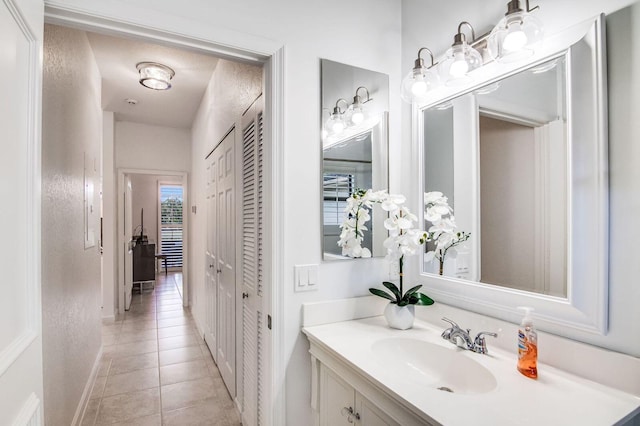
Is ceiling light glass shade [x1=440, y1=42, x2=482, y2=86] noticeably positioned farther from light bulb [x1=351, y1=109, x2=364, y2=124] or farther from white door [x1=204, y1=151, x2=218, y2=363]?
white door [x1=204, y1=151, x2=218, y2=363]

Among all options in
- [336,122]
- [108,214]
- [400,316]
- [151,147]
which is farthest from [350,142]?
[151,147]

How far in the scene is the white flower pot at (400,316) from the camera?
1.45 m

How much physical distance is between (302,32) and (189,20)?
19.0 inches

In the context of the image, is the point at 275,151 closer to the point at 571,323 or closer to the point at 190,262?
the point at 571,323

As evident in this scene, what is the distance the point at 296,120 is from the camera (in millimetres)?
1473

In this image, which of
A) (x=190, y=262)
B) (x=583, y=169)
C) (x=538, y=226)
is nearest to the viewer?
(x=583, y=169)

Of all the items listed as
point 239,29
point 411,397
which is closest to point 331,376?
point 411,397

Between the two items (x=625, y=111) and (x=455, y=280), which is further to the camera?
(x=455, y=280)

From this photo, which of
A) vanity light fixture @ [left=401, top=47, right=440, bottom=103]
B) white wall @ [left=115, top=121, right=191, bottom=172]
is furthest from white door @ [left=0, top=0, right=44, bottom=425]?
white wall @ [left=115, top=121, right=191, bottom=172]

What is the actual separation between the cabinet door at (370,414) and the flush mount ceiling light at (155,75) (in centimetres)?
324

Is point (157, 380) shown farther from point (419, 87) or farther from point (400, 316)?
point (419, 87)

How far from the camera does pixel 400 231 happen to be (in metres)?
1.53

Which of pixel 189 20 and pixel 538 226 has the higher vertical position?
pixel 189 20

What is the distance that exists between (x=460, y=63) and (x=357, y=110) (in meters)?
0.50
